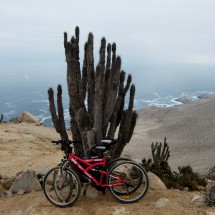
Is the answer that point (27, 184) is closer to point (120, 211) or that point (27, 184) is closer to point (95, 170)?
point (95, 170)

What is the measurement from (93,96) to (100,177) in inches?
70.8

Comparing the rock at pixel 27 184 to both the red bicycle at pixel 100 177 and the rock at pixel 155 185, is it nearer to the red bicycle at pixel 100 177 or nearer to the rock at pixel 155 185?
the red bicycle at pixel 100 177

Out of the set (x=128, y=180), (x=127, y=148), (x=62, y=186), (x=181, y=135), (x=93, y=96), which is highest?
(x=93, y=96)

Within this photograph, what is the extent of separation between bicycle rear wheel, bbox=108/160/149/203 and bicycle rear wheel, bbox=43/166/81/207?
66 centimetres

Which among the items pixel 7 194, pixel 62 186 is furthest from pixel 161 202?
pixel 7 194

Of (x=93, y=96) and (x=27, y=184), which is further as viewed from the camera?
(x=27, y=184)

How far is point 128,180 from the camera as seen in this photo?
6.91 meters

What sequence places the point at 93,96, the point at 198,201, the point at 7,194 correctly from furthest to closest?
the point at 7,194 < the point at 93,96 < the point at 198,201

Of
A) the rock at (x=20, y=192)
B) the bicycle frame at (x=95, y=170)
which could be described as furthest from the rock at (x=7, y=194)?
the bicycle frame at (x=95, y=170)

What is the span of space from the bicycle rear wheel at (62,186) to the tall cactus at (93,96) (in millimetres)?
782

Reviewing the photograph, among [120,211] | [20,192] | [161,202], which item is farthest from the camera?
[20,192]

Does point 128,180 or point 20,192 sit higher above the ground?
point 128,180

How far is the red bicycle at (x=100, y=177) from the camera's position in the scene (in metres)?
6.75

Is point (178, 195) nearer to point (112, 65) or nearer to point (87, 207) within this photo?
point (87, 207)
